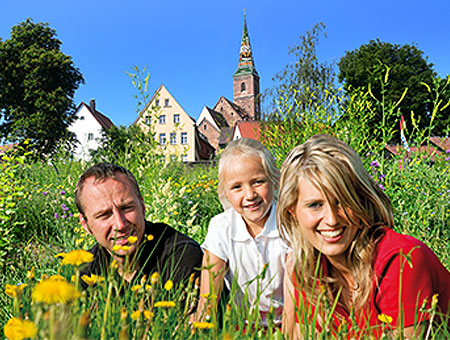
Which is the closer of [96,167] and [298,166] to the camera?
[298,166]

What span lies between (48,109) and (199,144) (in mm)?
23981

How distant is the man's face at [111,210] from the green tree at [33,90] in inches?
1014

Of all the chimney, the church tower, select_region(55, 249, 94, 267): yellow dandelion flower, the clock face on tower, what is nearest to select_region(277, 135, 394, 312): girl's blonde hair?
select_region(55, 249, 94, 267): yellow dandelion flower

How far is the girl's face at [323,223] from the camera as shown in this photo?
5.18ft

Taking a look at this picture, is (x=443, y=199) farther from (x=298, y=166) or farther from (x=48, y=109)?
(x=48, y=109)

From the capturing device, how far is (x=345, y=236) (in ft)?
5.27

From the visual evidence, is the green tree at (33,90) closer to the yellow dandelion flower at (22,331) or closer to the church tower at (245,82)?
the yellow dandelion flower at (22,331)

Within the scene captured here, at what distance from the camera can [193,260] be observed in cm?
212

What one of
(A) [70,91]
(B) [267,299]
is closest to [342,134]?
(B) [267,299]

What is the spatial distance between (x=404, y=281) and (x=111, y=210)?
1.37 m

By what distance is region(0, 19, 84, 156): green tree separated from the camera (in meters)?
25.8

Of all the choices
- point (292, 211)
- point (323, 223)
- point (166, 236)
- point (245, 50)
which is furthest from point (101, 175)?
point (245, 50)

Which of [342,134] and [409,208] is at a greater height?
[342,134]

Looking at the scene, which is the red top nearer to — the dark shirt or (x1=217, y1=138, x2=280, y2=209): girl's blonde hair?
the dark shirt
